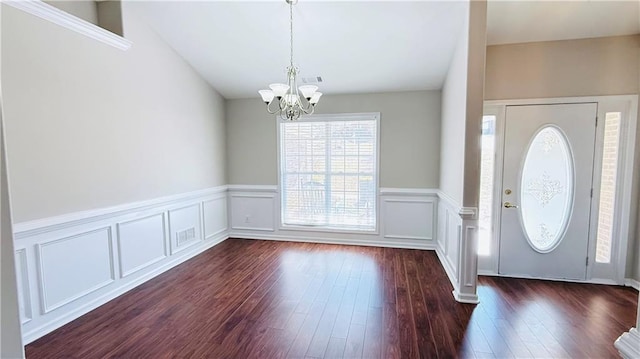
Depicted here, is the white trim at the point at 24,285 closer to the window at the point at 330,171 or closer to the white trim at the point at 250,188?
the white trim at the point at 250,188

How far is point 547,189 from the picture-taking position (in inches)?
141

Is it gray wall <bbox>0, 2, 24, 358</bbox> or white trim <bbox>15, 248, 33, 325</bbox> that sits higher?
gray wall <bbox>0, 2, 24, 358</bbox>

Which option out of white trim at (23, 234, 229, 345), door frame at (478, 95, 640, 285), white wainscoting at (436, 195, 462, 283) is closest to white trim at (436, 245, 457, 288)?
white wainscoting at (436, 195, 462, 283)

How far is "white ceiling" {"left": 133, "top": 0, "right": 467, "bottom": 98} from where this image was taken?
128 inches

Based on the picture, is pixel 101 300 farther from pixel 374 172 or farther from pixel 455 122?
pixel 455 122

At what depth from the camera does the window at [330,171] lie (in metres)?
4.95

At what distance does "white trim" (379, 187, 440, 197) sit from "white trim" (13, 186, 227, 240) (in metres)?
3.02

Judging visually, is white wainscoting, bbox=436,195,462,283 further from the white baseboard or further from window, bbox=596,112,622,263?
window, bbox=596,112,622,263

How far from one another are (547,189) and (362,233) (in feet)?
8.36

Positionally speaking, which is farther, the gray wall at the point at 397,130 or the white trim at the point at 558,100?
the gray wall at the point at 397,130

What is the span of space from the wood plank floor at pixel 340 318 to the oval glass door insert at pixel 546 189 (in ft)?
1.94

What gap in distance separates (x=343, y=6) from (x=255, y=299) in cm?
318

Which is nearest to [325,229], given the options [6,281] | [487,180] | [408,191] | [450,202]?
[408,191]

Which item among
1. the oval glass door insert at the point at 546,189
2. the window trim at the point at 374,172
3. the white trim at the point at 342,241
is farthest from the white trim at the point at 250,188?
the oval glass door insert at the point at 546,189
